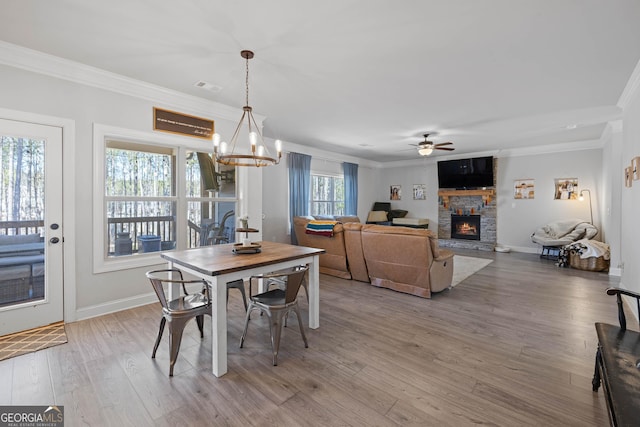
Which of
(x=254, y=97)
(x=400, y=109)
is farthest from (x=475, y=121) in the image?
(x=254, y=97)

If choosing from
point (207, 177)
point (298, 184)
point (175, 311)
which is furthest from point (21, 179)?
point (298, 184)

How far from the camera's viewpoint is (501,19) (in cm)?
222

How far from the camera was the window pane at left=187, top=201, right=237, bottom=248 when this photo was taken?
4051 millimetres

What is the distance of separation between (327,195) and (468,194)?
12.9 feet

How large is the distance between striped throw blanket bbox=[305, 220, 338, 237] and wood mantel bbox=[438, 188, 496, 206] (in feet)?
16.5

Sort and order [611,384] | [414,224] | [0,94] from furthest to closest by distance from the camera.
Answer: [414,224], [0,94], [611,384]

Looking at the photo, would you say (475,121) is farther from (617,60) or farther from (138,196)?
(138,196)

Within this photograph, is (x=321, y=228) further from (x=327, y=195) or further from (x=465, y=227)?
(x=465, y=227)

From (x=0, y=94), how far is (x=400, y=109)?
14.7 feet

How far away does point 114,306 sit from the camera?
10.9 feet

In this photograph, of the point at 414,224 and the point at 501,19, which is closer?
the point at 501,19

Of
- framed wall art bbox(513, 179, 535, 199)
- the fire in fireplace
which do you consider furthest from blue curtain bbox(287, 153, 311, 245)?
framed wall art bbox(513, 179, 535, 199)

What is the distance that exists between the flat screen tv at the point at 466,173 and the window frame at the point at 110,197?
665cm

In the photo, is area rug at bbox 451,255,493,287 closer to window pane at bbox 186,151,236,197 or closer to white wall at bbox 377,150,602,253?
white wall at bbox 377,150,602,253
